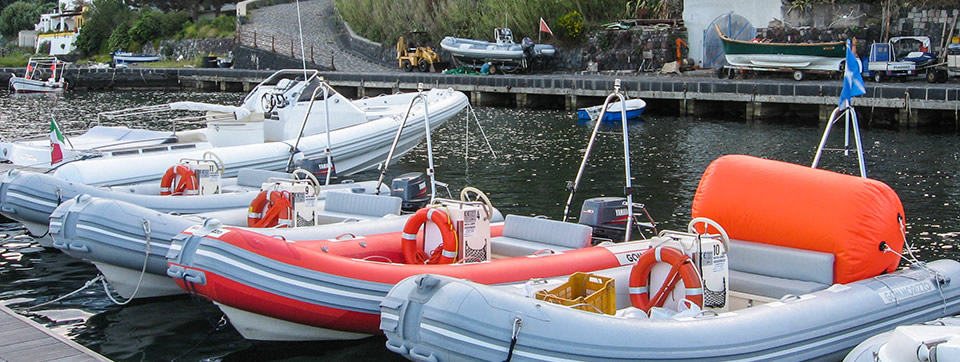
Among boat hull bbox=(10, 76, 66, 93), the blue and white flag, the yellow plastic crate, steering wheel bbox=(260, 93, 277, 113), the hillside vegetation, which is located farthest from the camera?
boat hull bbox=(10, 76, 66, 93)

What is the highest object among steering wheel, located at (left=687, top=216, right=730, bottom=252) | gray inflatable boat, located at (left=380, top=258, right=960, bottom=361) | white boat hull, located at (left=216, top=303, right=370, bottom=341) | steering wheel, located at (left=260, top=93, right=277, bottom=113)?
steering wheel, located at (left=260, top=93, right=277, bottom=113)

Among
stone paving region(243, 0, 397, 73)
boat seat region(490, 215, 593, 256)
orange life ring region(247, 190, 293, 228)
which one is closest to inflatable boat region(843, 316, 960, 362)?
boat seat region(490, 215, 593, 256)

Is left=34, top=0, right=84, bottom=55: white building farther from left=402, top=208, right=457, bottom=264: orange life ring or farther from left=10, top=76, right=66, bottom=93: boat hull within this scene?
left=402, top=208, right=457, bottom=264: orange life ring

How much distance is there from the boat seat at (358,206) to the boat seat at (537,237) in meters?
1.82

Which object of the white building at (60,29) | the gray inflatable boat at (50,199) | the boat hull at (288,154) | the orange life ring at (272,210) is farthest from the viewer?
the white building at (60,29)

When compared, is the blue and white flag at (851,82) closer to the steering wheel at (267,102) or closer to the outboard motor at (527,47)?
the steering wheel at (267,102)

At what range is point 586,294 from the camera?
7.35 m

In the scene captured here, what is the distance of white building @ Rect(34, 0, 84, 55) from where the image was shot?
6303cm

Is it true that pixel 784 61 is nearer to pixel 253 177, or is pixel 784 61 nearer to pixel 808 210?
pixel 253 177

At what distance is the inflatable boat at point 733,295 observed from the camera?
6023mm

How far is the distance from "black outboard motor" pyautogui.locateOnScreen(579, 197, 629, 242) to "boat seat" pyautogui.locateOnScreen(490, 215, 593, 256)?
59cm

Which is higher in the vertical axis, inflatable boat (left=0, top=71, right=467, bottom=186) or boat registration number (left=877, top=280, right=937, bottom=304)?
inflatable boat (left=0, top=71, right=467, bottom=186)

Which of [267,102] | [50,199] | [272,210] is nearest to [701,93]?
[267,102]

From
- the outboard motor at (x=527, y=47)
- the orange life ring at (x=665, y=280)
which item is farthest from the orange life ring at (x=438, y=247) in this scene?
the outboard motor at (x=527, y=47)
